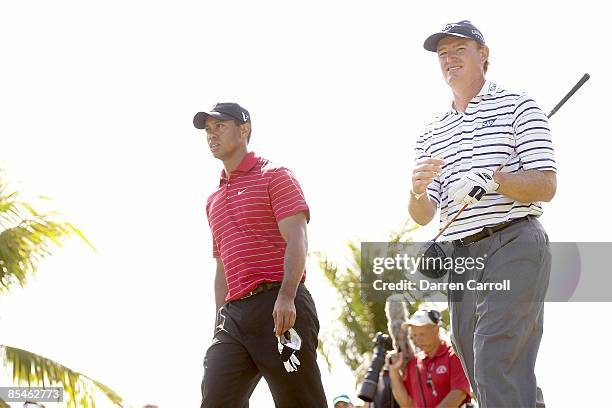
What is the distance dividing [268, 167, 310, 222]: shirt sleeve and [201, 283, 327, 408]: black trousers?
41cm

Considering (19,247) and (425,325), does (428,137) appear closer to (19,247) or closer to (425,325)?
(425,325)

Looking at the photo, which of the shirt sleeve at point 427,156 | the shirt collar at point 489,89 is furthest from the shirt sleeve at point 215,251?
the shirt collar at point 489,89

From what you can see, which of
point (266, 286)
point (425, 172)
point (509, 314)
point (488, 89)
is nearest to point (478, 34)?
point (488, 89)

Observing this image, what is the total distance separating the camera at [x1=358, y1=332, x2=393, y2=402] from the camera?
8.80 metres

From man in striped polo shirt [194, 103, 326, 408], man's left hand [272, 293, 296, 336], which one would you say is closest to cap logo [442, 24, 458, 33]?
man in striped polo shirt [194, 103, 326, 408]

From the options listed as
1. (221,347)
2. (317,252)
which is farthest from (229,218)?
(317,252)

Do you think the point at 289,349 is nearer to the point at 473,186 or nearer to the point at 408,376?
the point at 473,186

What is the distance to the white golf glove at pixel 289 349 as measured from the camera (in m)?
5.66

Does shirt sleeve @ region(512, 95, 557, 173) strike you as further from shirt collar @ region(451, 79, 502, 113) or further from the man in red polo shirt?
the man in red polo shirt

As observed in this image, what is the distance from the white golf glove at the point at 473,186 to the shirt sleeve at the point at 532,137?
177 millimetres

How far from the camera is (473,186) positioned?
178 inches

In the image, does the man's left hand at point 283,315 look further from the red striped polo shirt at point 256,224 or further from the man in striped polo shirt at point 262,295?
the red striped polo shirt at point 256,224

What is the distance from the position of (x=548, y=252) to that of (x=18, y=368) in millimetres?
11356

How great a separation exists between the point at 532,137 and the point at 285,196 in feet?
5.77
